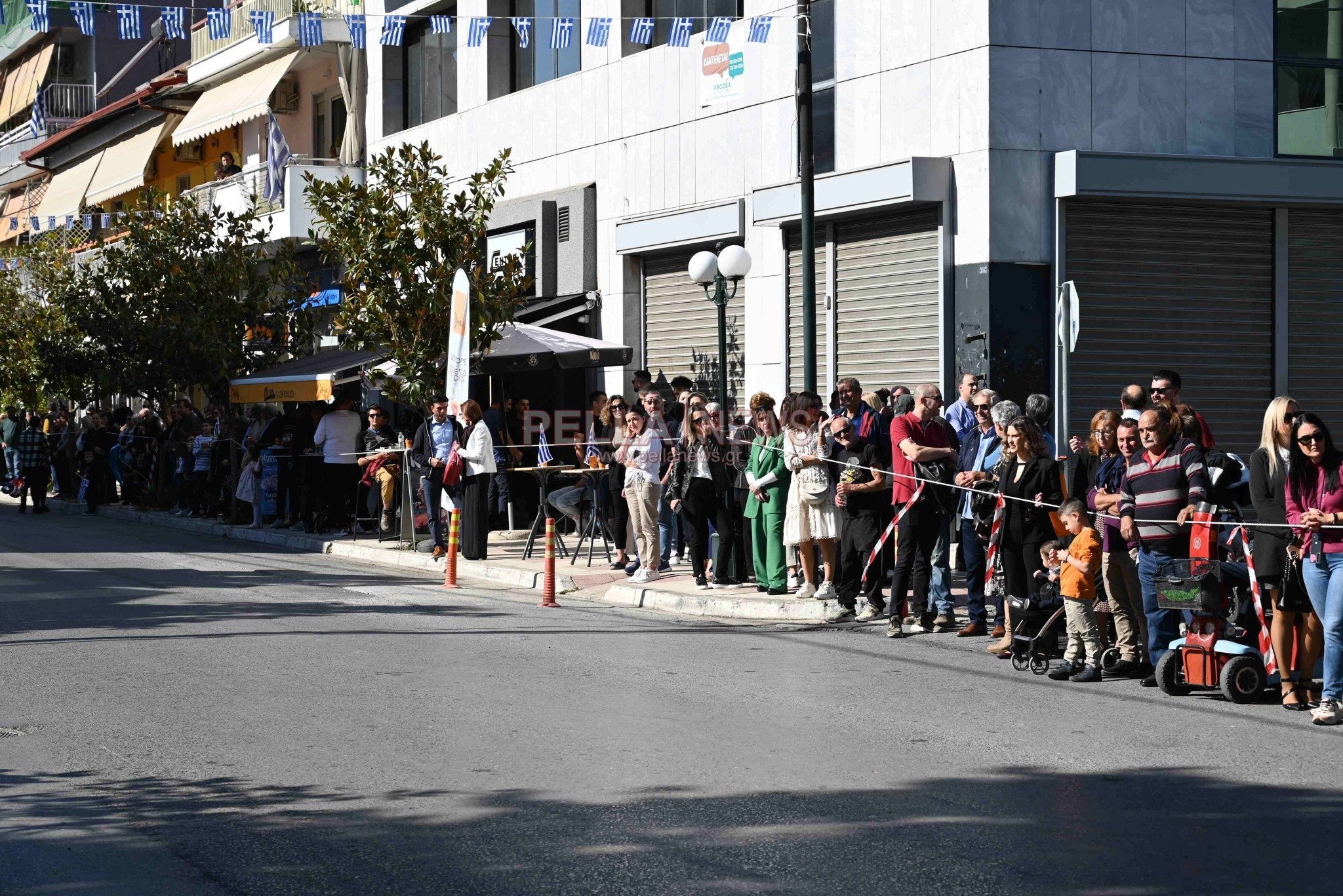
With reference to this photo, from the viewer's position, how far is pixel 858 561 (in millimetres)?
12859

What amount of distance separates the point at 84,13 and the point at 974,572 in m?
12.3

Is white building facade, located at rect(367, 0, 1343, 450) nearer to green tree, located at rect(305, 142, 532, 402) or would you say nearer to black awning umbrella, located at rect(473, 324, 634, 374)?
black awning umbrella, located at rect(473, 324, 634, 374)

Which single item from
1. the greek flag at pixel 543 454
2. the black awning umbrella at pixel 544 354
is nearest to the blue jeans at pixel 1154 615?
the greek flag at pixel 543 454

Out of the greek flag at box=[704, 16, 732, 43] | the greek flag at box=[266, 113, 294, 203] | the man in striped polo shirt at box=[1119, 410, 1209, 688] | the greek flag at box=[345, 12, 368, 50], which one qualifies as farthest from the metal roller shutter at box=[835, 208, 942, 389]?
the greek flag at box=[266, 113, 294, 203]

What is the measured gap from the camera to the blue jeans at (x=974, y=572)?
475 inches

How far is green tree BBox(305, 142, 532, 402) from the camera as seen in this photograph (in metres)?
19.2

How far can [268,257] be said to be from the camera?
32.2m

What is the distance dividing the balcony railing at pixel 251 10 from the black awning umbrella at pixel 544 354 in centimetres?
1111

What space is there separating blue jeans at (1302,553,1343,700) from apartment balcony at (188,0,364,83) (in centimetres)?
2152

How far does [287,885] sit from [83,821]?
52.1 inches

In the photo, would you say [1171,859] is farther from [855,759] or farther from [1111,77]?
[1111,77]

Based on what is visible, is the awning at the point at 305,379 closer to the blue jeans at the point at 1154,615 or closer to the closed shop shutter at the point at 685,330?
the closed shop shutter at the point at 685,330

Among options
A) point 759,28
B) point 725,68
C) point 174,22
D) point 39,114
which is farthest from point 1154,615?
point 39,114

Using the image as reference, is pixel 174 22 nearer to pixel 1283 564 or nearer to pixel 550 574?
pixel 550 574
